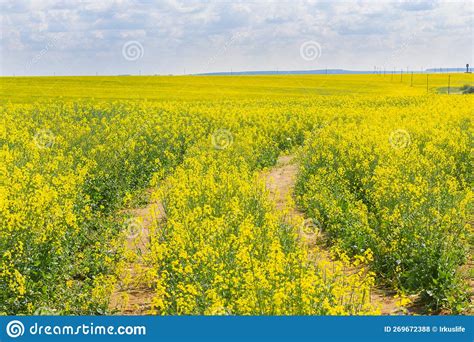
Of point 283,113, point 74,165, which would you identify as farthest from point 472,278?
point 283,113

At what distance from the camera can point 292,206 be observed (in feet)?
44.7

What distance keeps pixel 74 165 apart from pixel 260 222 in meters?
6.64

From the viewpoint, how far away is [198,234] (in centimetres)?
880

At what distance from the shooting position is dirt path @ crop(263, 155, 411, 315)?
899 cm

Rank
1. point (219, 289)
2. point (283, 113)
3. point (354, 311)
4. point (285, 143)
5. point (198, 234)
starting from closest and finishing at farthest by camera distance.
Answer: point (354, 311) < point (219, 289) < point (198, 234) < point (285, 143) < point (283, 113)

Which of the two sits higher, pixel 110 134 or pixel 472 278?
pixel 110 134

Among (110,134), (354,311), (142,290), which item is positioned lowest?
(142,290)

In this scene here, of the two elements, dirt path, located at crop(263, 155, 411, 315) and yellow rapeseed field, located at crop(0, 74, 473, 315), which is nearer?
yellow rapeseed field, located at crop(0, 74, 473, 315)

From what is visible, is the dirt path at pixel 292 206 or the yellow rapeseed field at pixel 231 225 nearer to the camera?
the yellow rapeseed field at pixel 231 225

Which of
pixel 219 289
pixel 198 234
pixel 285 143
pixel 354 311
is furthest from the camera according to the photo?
pixel 285 143

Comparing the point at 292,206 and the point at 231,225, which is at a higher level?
the point at 231,225

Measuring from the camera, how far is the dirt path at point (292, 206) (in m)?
8.99

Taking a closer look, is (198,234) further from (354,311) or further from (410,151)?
(410,151)

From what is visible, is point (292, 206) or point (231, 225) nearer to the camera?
point (231, 225)
